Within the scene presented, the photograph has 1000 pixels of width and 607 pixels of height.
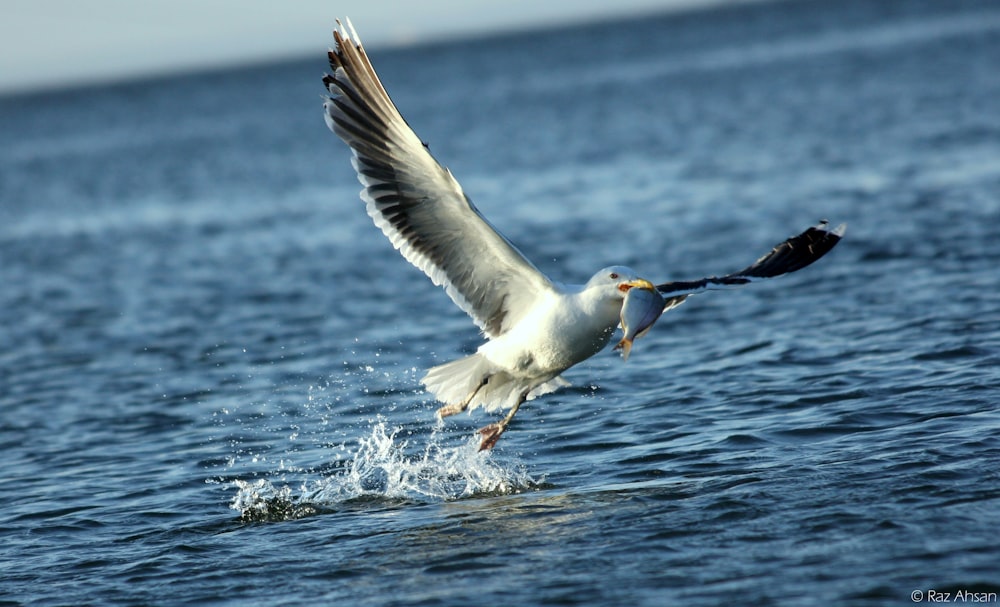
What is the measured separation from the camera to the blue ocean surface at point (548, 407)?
670 cm

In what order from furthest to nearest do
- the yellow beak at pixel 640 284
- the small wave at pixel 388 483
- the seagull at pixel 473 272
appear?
the small wave at pixel 388 483
the seagull at pixel 473 272
the yellow beak at pixel 640 284

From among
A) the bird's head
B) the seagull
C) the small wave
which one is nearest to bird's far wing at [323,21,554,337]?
the seagull

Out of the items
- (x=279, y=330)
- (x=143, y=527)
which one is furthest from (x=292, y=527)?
(x=279, y=330)

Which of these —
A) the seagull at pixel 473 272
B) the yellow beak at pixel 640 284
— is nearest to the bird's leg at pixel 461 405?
the seagull at pixel 473 272

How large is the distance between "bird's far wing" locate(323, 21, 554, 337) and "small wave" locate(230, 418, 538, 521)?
1000 millimetres

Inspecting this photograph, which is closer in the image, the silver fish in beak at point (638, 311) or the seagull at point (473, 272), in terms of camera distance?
the silver fish in beak at point (638, 311)

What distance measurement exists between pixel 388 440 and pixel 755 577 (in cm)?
360

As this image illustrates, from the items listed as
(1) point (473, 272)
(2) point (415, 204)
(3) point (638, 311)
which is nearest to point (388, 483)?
(1) point (473, 272)

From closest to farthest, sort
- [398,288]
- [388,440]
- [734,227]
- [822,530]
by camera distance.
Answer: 1. [822,530]
2. [388,440]
3. [398,288]
4. [734,227]

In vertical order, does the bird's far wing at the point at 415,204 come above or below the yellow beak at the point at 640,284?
above

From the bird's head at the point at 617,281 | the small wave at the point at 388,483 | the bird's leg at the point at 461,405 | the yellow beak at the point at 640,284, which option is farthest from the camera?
the bird's leg at the point at 461,405

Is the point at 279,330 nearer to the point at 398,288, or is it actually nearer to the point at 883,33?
the point at 398,288

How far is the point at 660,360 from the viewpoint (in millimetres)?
Answer: 11469

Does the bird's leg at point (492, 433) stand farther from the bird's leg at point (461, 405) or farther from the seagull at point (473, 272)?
→ the bird's leg at point (461, 405)
